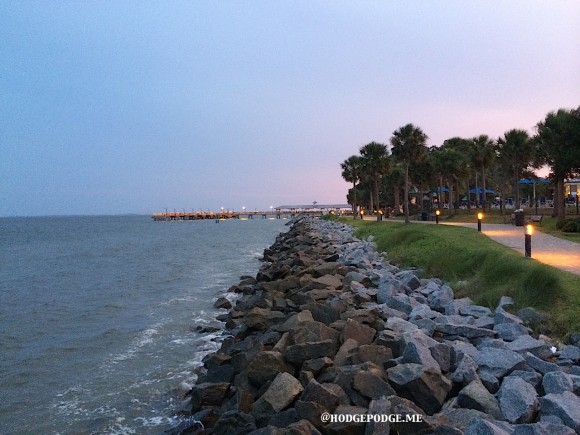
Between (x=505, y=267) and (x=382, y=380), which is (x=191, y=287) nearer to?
(x=505, y=267)

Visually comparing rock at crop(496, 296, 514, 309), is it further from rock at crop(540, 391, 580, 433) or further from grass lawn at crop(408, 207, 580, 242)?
grass lawn at crop(408, 207, 580, 242)

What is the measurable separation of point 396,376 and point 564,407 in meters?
1.93

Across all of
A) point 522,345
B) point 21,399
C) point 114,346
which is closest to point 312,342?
point 522,345

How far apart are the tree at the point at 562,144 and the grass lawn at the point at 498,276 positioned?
12.2 meters

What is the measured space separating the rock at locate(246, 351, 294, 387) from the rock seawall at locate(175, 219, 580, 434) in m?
0.02

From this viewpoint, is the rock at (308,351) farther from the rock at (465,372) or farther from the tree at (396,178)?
the tree at (396,178)

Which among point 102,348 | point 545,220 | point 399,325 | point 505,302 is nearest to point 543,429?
point 399,325

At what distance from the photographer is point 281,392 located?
6.39 meters

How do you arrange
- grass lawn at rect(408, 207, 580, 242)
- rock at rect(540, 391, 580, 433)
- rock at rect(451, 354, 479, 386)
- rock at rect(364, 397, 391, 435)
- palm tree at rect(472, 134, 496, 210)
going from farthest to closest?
1. palm tree at rect(472, 134, 496, 210)
2. grass lawn at rect(408, 207, 580, 242)
3. rock at rect(451, 354, 479, 386)
4. rock at rect(364, 397, 391, 435)
5. rock at rect(540, 391, 580, 433)

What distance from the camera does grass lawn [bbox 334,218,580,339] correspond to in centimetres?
857

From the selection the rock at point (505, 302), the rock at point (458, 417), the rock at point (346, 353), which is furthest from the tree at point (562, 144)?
the rock at point (458, 417)

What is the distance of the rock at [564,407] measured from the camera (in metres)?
4.98

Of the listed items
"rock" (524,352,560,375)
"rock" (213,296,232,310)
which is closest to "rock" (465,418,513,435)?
"rock" (524,352,560,375)

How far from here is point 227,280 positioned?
24.7m
